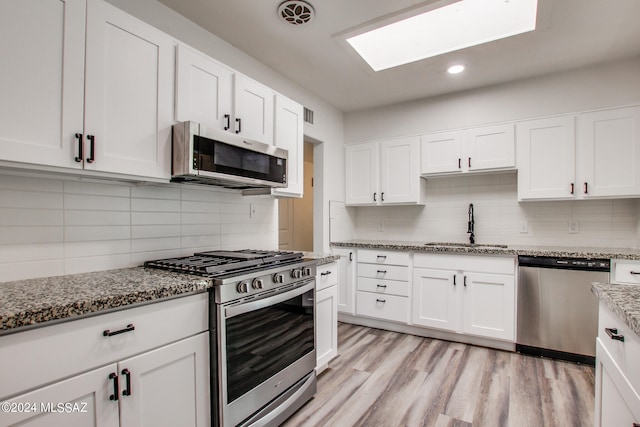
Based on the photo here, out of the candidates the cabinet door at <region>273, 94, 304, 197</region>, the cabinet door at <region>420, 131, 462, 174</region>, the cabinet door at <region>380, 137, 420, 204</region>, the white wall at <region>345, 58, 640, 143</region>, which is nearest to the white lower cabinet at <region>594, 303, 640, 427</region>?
the cabinet door at <region>273, 94, 304, 197</region>

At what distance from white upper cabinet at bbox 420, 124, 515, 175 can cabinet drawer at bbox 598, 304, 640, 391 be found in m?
2.19

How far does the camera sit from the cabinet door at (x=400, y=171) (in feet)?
11.6

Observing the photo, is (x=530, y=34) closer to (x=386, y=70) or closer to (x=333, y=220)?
(x=386, y=70)

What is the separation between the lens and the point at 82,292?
118 centimetres

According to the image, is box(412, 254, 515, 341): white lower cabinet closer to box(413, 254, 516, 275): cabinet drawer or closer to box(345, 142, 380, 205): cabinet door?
box(413, 254, 516, 275): cabinet drawer

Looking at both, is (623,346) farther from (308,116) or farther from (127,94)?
(308,116)

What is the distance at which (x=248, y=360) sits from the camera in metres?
1.62

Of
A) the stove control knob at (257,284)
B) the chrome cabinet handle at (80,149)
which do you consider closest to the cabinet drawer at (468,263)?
the stove control knob at (257,284)

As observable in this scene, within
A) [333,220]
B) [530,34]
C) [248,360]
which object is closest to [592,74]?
[530,34]

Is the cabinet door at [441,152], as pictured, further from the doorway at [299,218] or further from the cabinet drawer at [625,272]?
the doorway at [299,218]

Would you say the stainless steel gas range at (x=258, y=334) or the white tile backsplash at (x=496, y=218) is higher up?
the white tile backsplash at (x=496, y=218)

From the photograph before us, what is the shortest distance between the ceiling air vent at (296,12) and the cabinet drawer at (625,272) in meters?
2.86

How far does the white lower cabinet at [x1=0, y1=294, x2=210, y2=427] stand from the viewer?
37.2 inches

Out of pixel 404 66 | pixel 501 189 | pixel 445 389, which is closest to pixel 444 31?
pixel 404 66
